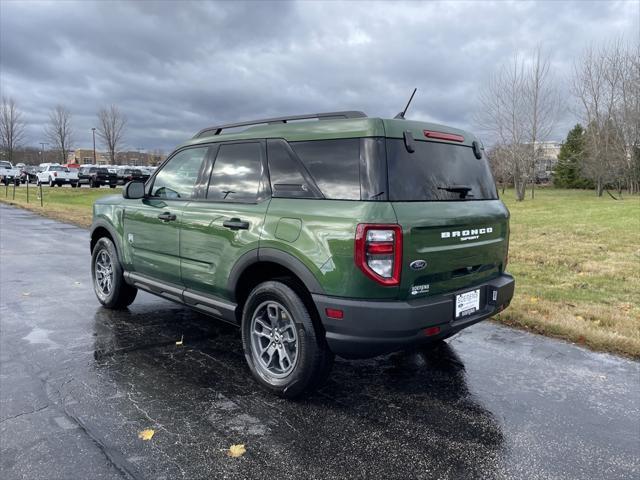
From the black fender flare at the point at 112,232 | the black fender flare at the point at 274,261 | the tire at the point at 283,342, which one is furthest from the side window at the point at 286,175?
the black fender flare at the point at 112,232

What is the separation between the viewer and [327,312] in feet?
10.0

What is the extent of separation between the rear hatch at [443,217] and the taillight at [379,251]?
57 millimetres

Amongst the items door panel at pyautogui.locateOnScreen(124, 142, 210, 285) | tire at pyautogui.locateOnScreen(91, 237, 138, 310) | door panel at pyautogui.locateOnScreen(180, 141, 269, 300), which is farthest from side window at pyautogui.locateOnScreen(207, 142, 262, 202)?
tire at pyautogui.locateOnScreen(91, 237, 138, 310)

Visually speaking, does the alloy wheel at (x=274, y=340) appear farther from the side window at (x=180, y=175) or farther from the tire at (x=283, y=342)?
the side window at (x=180, y=175)

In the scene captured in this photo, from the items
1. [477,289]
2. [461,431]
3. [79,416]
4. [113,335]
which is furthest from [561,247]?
[79,416]

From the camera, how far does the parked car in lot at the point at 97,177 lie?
36594 mm

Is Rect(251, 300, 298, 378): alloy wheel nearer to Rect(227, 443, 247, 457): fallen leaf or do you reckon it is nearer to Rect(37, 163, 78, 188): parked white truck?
Rect(227, 443, 247, 457): fallen leaf

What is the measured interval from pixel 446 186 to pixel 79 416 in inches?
115

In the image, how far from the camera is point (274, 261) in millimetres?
3326

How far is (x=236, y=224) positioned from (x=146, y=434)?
61.5 inches

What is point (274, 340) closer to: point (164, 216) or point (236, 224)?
point (236, 224)

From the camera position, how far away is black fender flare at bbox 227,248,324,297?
3.13 metres

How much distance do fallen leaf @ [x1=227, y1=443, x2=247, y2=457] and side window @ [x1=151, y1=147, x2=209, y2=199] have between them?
234 cm

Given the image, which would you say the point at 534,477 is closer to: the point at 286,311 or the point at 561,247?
the point at 286,311
